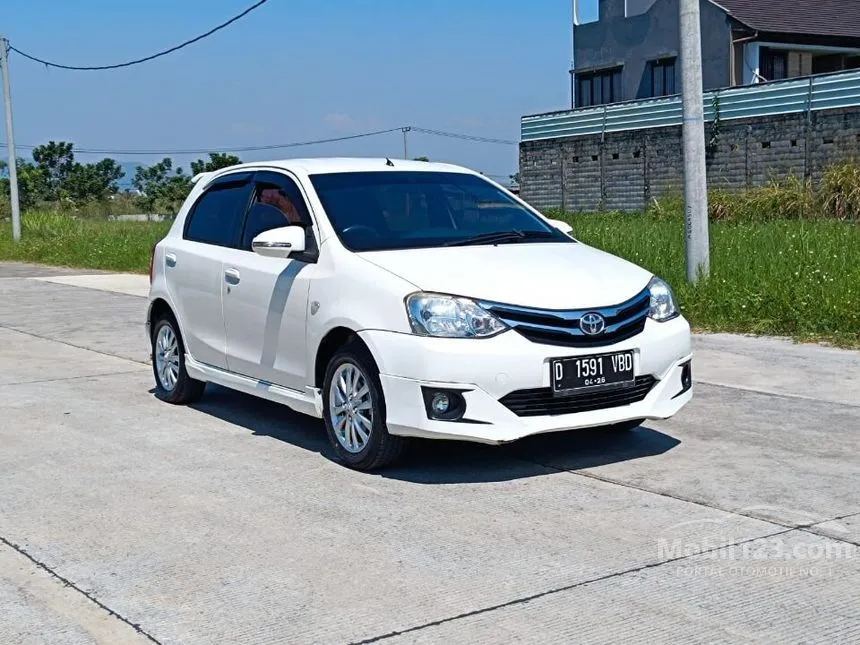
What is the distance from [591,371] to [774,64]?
3351cm

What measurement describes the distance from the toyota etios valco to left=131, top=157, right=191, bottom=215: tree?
71.1 m

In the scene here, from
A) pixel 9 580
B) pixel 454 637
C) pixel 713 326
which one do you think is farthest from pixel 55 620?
pixel 713 326

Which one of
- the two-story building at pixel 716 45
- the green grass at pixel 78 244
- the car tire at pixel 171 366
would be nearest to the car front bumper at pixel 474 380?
the car tire at pixel 171 366

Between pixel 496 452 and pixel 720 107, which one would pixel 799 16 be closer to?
pixel 720 107

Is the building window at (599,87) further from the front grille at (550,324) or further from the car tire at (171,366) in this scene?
the front grille at (550,324)

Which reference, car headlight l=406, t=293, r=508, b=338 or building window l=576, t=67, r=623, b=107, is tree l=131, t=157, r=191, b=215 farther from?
car headlight l=406, t=293, r=508, b=338

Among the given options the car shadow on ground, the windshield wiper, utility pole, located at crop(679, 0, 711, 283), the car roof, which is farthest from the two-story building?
the car shadow on ground

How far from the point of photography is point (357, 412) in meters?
6.12

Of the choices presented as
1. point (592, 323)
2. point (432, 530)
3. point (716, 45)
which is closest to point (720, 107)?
point (716, 45)

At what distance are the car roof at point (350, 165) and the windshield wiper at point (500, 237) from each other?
81 centimetres

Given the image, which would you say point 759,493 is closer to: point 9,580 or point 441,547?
point 441,547

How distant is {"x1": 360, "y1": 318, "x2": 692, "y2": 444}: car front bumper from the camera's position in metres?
5.61

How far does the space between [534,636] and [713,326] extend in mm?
8023

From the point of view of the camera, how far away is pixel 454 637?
12.6ft
